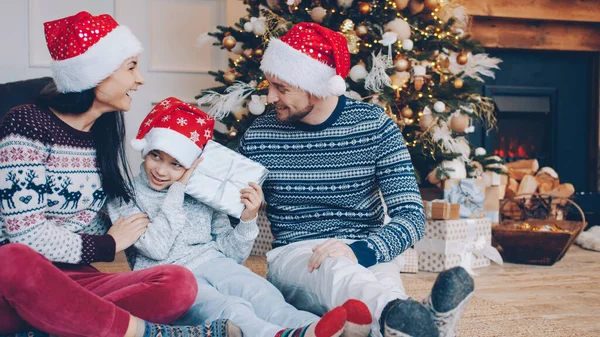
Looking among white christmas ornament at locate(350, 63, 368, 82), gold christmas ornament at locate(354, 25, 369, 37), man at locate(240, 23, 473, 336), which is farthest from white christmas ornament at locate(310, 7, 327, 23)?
man at locate(240, 23, 473, 336)

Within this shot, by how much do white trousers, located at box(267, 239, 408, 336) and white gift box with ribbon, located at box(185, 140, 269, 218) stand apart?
0.19 m

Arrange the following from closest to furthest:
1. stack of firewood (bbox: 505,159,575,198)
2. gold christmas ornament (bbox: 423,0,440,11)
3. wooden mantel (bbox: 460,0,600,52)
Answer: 1. gold christmas ornament (bbox: 423,0,440,11)
2. stack of firewood (bbox: 505,159,575,198)
3. wooden mantel (bbox: 460,0,600,52)

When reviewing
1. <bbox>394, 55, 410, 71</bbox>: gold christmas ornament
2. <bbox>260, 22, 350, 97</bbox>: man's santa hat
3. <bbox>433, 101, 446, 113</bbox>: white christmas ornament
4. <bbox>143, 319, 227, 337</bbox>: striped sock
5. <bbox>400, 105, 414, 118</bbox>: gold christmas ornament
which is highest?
<bbox>260, 22, 350, 97</bbox>: man's santa hat

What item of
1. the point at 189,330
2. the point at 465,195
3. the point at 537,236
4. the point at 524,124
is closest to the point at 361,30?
the point at 465,195

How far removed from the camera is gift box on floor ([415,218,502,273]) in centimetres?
277

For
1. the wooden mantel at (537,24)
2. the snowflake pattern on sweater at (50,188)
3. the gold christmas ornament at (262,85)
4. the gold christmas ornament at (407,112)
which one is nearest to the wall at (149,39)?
the gold christmas ornament at (262,85)

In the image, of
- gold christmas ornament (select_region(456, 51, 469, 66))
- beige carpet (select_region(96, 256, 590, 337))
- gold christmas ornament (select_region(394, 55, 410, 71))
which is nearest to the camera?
beige carpet (select_region(96, 256, 590, 337))

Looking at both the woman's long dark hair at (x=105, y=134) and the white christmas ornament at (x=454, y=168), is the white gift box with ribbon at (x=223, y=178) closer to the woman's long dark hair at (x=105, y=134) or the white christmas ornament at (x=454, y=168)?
the woman's long dark hair at (x=105, y=134)

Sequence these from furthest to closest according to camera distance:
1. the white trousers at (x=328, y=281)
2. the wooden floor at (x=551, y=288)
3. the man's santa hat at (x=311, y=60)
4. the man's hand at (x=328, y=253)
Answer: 1. the wooden floor at (x=551, y=288)
2. the man's santa hat at (x=311, y=60)
3. the man's hand at (x=328, y=253)
4. the white trousers at (x=328, y=281)

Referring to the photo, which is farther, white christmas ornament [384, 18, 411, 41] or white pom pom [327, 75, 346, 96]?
white christmas ornament [384, 18, 411, 41]

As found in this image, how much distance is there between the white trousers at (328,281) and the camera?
1.25 meters

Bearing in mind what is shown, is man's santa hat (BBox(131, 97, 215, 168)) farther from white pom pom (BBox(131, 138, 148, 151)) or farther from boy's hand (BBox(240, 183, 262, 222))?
boy's hand (BBox(240, 183, 262, 222))

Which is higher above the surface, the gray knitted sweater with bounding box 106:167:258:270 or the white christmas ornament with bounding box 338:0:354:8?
the white christmas ornament with bounding box 338:0:354:8

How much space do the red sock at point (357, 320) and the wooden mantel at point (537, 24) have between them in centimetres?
296
